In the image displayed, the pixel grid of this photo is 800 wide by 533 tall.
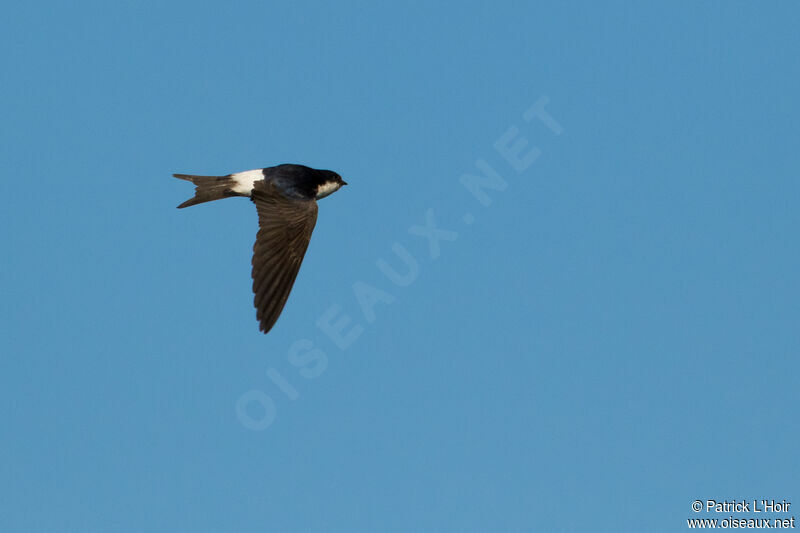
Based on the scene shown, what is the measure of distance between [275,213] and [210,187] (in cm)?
79

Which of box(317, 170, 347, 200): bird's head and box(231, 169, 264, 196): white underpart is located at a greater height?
box(317, 170, 347, 200): bird's head

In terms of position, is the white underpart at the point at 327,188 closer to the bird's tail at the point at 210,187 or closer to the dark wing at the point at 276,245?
the dark wing at the point at 276,245

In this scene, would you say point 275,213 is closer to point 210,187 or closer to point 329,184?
point 210,187

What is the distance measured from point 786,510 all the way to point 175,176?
6588 mm

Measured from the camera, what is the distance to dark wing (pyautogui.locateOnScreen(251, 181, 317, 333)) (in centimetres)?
857

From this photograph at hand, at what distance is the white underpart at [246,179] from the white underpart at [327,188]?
0.64 metres

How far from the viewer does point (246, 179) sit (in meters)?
9.48

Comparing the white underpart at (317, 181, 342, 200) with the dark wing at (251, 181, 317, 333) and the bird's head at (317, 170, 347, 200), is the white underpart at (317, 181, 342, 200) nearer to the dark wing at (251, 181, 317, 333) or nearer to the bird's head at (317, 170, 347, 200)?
the bird's head at (317, 170, 347, 200)

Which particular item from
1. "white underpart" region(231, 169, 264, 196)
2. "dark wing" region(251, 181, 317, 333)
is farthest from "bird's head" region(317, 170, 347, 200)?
"white underpart" region(231, 169, 264, 196)

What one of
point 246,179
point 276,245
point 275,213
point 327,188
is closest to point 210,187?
point 246,179

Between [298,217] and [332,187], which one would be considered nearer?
[298,217]

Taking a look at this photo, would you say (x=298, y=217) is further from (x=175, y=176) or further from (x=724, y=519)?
(x=724, y=519)

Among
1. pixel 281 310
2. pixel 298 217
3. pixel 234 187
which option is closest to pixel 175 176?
pixel 234 187

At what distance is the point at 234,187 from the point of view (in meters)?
9.42
